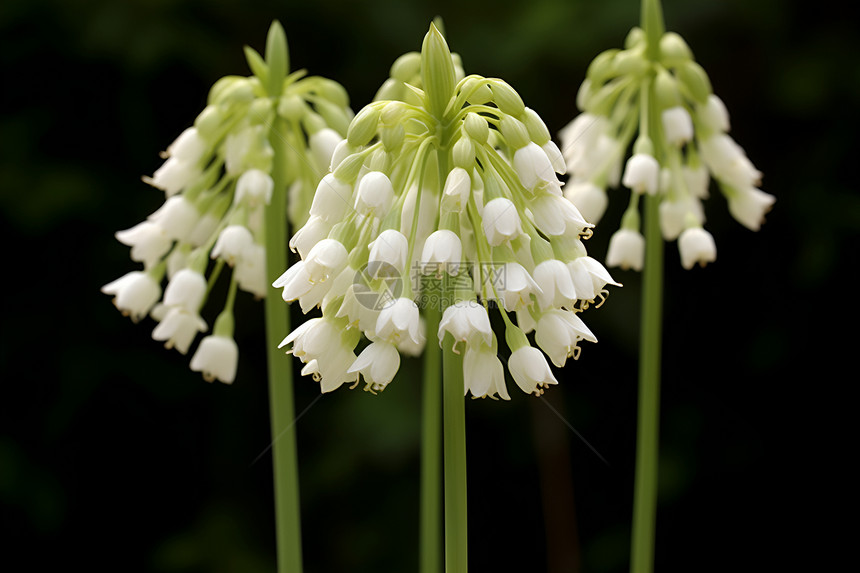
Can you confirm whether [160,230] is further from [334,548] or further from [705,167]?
[334,548]

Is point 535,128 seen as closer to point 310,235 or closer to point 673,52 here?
point 310,235

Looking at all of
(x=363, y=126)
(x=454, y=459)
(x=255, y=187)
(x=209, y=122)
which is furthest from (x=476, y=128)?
(x=209, y=122)

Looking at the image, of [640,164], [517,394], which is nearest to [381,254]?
[640,164]

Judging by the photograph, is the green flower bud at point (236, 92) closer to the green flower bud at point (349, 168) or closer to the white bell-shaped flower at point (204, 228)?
the white bell-shaped flower at point (204, 228)

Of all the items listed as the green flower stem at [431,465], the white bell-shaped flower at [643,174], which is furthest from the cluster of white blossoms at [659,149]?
the green flower stem at [431,465]

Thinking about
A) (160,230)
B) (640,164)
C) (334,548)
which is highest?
(640,164)

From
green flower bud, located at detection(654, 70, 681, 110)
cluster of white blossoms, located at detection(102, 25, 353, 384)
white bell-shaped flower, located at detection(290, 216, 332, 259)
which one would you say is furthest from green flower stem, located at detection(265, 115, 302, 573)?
green flower bud, located at detection(654, 70, 681, 110)
